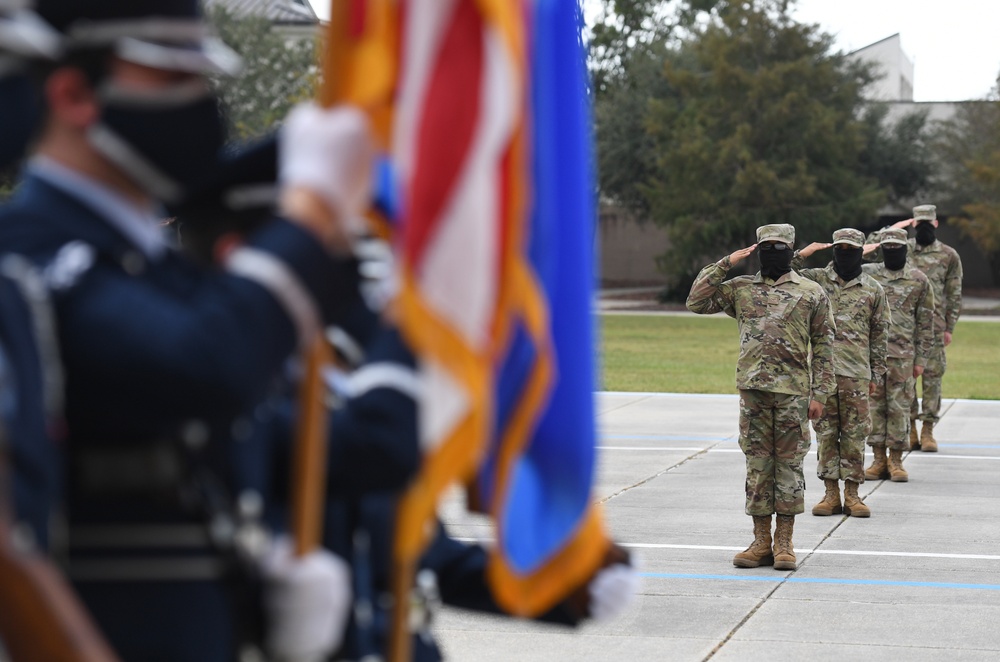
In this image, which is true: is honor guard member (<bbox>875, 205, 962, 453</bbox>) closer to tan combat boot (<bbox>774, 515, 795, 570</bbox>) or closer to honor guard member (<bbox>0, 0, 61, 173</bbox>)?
tan combat boot (<bbox>774, 515, 795, 570</bbox>)

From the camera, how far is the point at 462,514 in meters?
11.1

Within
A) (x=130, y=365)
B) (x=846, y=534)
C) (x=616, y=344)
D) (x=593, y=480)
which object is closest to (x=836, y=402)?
(x=846, y=534)

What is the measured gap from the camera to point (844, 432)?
11453 millimetres

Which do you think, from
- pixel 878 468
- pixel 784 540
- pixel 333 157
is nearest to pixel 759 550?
pixel 784 540

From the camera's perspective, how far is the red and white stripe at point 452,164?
205 cm

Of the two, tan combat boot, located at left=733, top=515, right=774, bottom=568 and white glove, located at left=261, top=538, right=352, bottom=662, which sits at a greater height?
white glove, located at left=261, top=538, right=352, bottom=662

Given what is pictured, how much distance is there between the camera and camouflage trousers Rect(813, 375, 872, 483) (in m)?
11.3

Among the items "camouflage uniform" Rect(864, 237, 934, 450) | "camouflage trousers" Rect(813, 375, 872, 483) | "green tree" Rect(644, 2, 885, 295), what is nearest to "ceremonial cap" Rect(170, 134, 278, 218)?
"camouflage trousers" Rect(813, 375, 872, 483)

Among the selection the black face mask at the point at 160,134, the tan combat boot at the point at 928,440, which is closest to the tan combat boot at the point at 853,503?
the tan combat boot at the point at 928,440

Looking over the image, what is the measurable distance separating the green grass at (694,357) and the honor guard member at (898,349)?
6.89m

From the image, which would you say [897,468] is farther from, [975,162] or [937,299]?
[975,162]

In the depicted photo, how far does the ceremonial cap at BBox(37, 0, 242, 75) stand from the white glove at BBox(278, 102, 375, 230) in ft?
0.57

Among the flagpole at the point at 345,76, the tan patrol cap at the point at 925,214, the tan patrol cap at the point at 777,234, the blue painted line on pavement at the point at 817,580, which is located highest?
the flagpole at the point at 345,76

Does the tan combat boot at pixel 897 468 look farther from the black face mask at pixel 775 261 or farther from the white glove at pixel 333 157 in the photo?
the white glove at pixel 333 157
